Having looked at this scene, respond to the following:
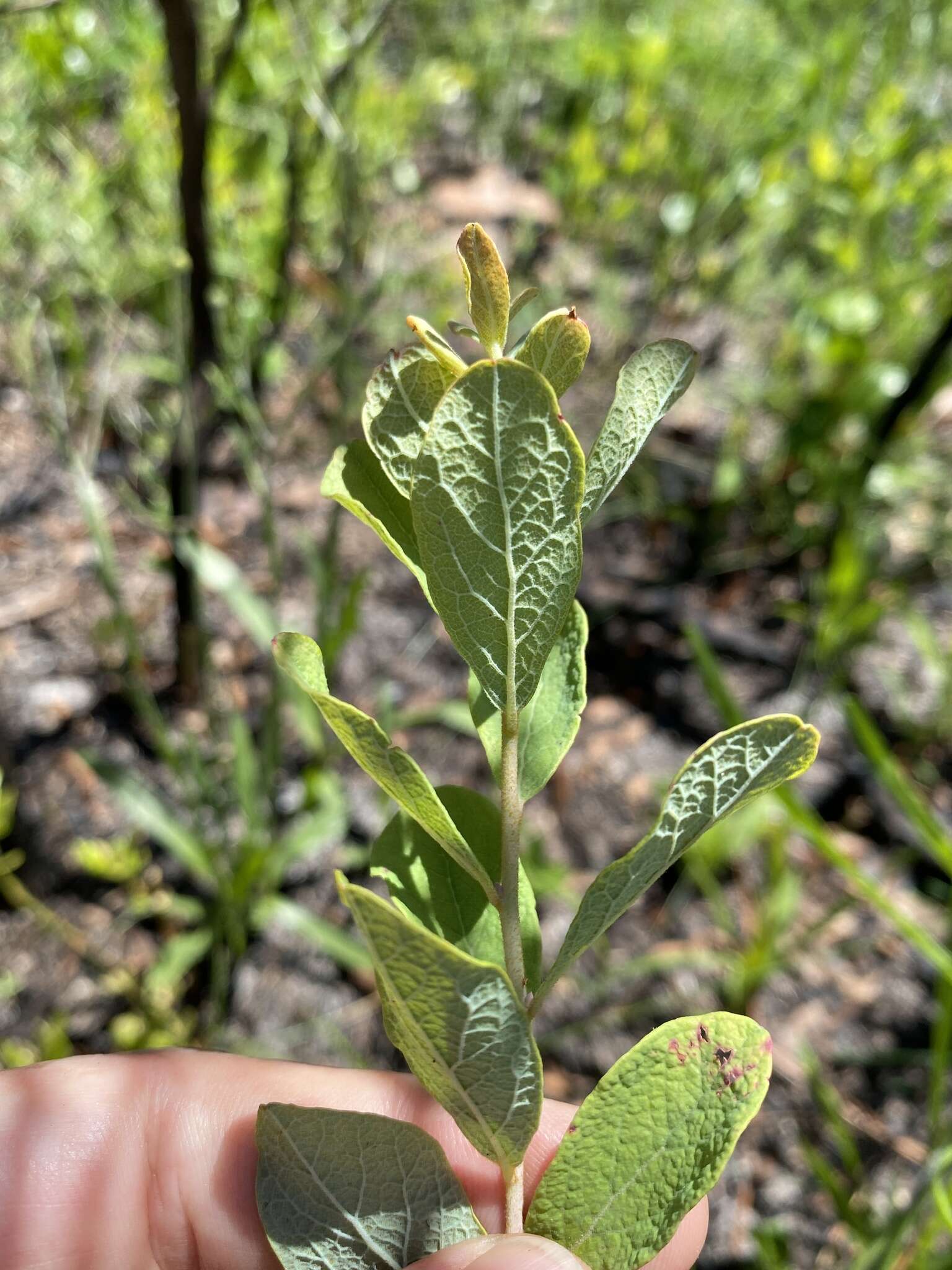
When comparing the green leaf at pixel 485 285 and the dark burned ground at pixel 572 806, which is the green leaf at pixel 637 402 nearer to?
the green leaf at pixel 485 285

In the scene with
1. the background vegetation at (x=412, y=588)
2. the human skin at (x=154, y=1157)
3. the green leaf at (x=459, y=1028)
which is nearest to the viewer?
the green leaf at (x=459, y=1028)

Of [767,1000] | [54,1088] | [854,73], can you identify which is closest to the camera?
[54,1088]

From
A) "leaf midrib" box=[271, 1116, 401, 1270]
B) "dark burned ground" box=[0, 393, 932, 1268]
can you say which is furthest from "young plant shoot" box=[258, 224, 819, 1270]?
"dark burned ground" box=[0, 393, 932, 1268]

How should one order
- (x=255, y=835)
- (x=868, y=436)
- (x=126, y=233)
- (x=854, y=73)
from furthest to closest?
(x=854, y=73) → (x=126, y=233) → (x=868, y=436) → (x=255, y=835)

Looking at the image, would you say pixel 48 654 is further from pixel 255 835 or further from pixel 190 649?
pixel 255 835

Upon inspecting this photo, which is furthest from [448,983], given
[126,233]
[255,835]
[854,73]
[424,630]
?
[854,73]

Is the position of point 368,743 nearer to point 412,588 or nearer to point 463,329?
point 463,329

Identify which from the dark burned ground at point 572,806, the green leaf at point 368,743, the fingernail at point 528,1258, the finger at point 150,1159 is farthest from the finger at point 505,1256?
the dark burned ground at point 572,806
